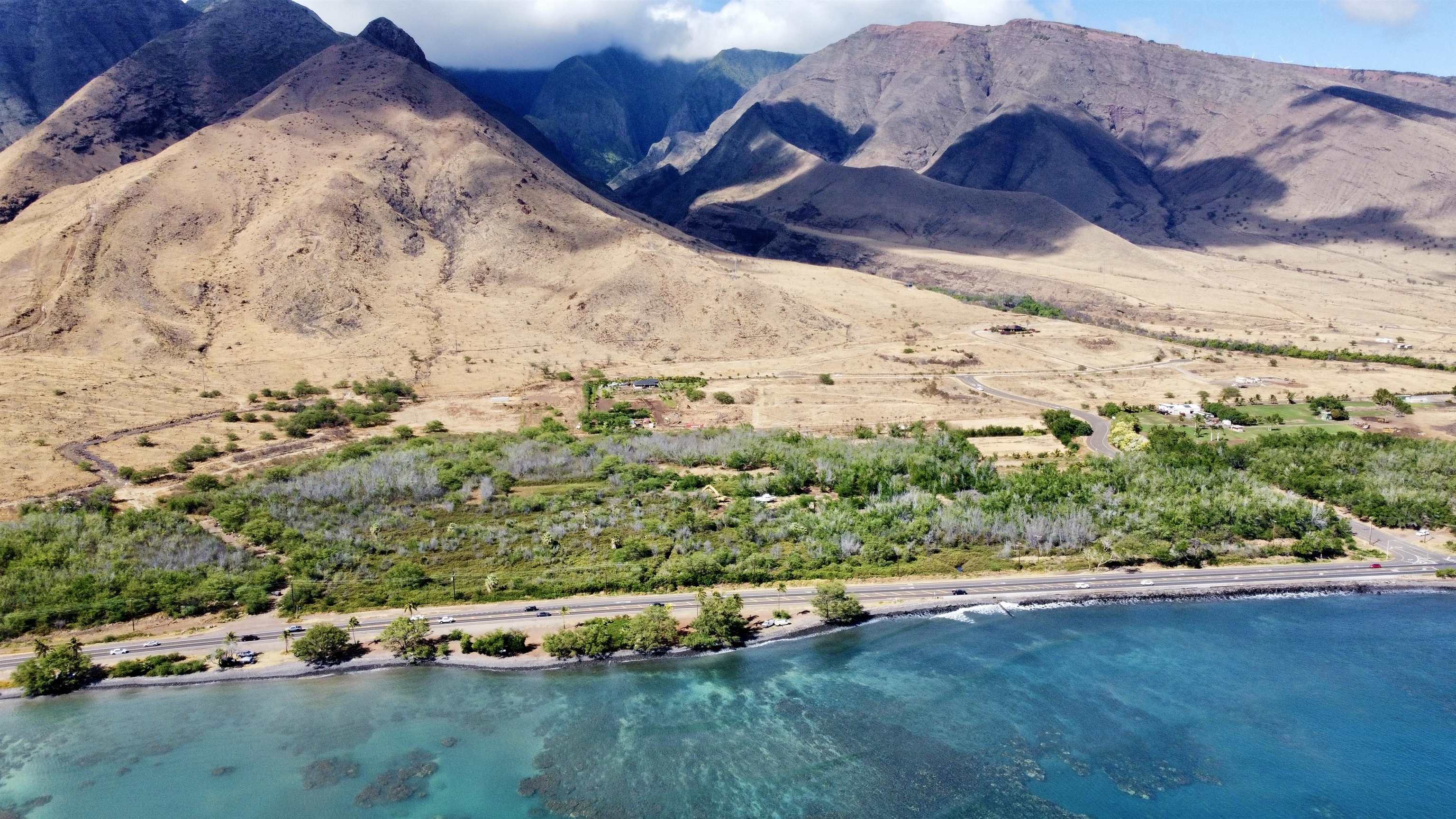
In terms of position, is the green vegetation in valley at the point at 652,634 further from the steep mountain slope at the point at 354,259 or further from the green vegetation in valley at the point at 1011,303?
the green vegetation in valley at the point at 1011,303

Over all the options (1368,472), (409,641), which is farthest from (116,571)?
(1368,472)

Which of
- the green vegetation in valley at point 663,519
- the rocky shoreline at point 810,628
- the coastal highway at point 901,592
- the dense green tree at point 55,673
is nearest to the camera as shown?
the dense green tree at point 55,673

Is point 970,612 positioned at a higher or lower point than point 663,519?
lower

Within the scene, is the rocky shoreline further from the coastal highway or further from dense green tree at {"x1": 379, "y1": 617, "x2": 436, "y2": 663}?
dense green tree at {"x1": 379, "y1": 617, "x2": 436, "y2": 663}

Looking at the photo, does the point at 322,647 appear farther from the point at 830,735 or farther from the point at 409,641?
the point at 830,735

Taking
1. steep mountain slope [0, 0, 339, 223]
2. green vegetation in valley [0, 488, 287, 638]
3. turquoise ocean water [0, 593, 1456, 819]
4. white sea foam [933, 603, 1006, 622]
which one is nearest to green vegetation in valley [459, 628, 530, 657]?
turquoise ocean water [0, 593, 1456, 819]

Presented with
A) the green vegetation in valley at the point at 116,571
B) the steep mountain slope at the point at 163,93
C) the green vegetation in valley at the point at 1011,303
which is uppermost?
the steep mountain slope at the point at 163,93

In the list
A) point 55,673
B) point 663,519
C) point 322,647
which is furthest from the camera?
point 663,519

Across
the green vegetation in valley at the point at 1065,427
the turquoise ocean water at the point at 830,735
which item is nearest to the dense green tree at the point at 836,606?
the turquoise ocean water at the point at 830,735
